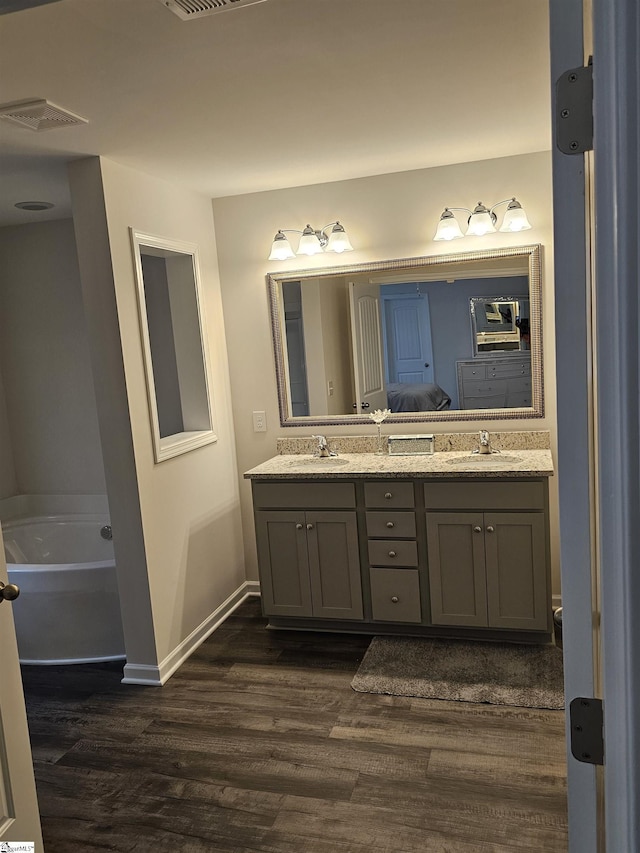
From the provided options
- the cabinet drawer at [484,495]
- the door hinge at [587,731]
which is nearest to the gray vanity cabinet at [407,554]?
the cabinet drawer at [484,495]

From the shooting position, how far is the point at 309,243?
12.5ft

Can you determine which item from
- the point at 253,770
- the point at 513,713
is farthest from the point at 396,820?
the point at 513,713

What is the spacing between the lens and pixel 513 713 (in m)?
2.81

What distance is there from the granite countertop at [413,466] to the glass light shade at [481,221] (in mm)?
1153

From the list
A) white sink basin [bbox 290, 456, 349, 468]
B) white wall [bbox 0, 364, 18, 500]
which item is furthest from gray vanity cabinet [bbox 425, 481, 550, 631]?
white wall [bbox 0, 364, 18, 500]

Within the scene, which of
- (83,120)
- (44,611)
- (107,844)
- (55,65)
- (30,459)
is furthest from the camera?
(30,459)

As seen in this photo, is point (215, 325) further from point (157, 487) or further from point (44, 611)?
point (44, 611)

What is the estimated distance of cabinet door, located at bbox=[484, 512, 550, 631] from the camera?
127 inches

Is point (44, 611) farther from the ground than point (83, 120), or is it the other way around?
point (83, 120)

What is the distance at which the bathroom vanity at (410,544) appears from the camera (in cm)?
325

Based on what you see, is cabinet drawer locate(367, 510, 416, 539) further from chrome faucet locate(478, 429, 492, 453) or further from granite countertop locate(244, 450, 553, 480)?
chrome faucet locate(478, 429, 492, 453)

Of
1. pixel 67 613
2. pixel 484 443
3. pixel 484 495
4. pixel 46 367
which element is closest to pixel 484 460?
pixel 484 443

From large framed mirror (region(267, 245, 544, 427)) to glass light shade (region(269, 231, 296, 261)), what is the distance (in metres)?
0.12

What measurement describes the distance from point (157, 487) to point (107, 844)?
154 cm
